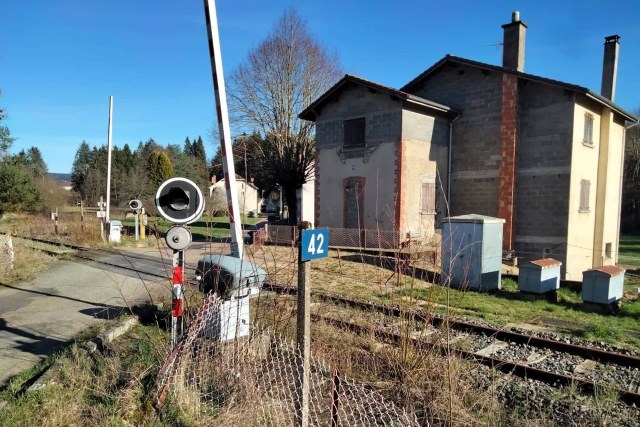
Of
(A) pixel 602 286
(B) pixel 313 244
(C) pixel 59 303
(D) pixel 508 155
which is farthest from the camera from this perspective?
(D) pixel 508 155

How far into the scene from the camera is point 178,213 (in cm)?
486

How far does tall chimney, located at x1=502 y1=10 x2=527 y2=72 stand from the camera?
65.2 ft

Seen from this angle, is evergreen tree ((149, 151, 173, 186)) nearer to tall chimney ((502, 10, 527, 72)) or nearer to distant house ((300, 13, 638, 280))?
distant house ((300, 13, 638, 280))

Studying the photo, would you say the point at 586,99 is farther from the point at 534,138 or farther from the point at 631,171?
the point at 631,171

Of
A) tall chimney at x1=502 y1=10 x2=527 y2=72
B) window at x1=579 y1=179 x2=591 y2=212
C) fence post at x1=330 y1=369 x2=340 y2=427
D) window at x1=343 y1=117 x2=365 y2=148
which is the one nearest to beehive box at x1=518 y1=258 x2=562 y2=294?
window at x1=579 y1=179 x2=591 y2=212

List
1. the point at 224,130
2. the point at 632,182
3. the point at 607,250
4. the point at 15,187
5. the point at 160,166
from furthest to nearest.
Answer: the point at 160,166 < the point at 632,182 < the point at 15,187 < the point at 607,250 < the point at 224,130

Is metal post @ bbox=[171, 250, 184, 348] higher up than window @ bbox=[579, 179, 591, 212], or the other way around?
window @ bbox=[579, 179, 591, 212]

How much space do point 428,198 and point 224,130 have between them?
14.5 m

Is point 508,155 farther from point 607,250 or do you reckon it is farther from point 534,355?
point 534,355

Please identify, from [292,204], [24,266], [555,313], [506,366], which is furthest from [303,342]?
[292,204]

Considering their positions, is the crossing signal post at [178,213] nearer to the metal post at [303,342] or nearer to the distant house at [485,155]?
the metal post at [303,342]

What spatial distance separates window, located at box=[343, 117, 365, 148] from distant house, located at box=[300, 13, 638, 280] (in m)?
0.05

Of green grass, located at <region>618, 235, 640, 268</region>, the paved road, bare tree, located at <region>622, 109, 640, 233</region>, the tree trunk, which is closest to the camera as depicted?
the paved road

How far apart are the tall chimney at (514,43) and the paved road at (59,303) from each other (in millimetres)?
16825
